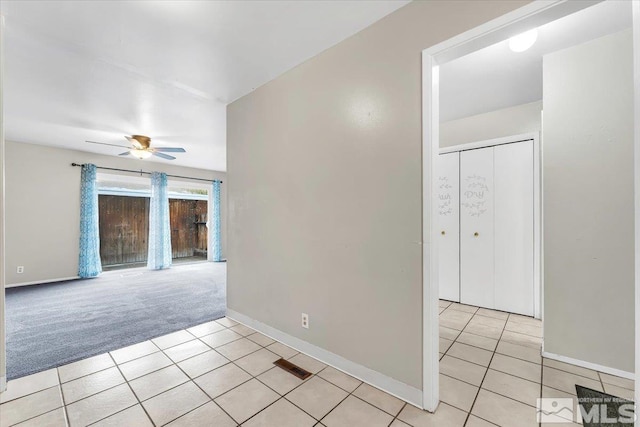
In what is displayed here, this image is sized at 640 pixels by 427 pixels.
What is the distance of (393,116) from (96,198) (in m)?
6.17

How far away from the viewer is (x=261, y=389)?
1788mm

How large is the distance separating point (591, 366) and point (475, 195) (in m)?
2.01

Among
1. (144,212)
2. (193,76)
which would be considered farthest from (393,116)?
(144,212)

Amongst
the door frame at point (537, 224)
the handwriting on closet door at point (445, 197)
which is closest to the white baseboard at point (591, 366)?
the door frame at point (537, 224)

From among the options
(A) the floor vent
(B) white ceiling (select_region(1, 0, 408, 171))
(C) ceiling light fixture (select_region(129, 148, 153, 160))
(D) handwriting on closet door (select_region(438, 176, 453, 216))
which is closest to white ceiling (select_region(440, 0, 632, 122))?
(D) handwriting on closet door (select_region(438, 176, 453, 216))

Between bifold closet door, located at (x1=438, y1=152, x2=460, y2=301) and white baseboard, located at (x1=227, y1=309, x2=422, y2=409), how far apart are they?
7.54 ft

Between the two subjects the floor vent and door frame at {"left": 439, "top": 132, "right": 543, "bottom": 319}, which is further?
door frame at {"left": 439, "top": 132, "right": 543, "bottom": 319}

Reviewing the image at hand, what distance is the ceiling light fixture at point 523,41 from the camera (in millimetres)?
1963

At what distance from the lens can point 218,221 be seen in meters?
7.30

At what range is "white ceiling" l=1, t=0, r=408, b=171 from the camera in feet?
5.66

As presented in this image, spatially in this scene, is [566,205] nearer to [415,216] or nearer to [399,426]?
[415,216]

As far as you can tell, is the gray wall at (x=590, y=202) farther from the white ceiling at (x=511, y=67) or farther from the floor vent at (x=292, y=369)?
the floor vent at (x=292, y=369)

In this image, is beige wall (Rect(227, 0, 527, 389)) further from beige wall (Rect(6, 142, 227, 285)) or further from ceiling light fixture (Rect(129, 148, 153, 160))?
beige wall (Rect(6, 142, 227, 285))

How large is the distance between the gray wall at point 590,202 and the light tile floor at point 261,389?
29 centimetres
